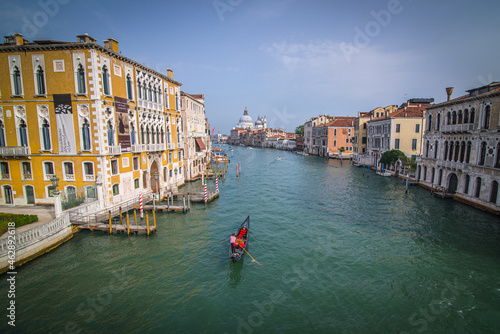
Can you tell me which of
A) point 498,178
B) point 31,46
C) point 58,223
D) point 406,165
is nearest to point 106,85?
point 31,46

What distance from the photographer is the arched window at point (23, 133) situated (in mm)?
16031

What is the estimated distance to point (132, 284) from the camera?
10398 mm

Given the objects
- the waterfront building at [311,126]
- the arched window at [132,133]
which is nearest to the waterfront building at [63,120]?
the arched window at [132,133]

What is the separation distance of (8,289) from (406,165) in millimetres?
39212

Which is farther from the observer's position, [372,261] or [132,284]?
[372,261]

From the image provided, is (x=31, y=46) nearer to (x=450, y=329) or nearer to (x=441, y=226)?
(x=450, y=329)

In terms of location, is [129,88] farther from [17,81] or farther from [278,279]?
[278,279]

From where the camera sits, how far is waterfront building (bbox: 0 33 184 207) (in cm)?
1525

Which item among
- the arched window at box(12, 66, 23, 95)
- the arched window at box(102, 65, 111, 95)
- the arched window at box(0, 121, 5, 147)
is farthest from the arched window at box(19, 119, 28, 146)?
the arched window at box(102, 65, 111, 95)

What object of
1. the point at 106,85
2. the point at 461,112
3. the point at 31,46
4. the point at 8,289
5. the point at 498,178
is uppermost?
the point at 31,46

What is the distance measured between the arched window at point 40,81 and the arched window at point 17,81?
42.2 inches

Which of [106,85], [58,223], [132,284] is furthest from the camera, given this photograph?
[106,85]

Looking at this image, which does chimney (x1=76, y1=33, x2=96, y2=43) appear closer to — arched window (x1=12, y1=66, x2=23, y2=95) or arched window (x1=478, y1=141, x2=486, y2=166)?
arched window (x1=12, y1=66, x2=23, y2=95)

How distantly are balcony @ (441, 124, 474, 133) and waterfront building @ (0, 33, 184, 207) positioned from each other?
2547 centimetres
